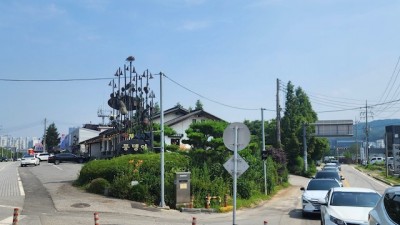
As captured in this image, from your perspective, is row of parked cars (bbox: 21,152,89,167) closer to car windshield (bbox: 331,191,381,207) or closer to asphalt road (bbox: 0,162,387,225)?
asphalt road (bbox: 0,162,387,225)

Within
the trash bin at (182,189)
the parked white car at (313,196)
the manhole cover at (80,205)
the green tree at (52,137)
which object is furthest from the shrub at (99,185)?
the green tree at (52,137)

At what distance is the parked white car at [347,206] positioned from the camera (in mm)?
11602

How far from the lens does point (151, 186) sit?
831 inches

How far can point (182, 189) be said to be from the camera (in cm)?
2025

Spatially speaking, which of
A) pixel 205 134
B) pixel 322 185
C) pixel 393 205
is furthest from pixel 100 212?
pixel 393 205

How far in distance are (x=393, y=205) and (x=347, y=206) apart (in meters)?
6.18

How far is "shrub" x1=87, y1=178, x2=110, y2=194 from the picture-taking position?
71.1 ft

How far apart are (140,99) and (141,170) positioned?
9.91m

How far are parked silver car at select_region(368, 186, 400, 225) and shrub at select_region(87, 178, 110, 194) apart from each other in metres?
15.7

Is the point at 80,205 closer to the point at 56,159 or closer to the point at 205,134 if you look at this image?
the point at 205,134

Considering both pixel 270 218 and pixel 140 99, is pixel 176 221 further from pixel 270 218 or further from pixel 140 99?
pixel 140 99

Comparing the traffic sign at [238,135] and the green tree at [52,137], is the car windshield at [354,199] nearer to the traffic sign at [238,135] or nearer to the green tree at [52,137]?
the traffic sign at [238,135]

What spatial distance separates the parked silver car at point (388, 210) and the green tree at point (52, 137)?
367 feet

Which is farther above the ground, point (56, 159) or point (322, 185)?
point (56, 159)
